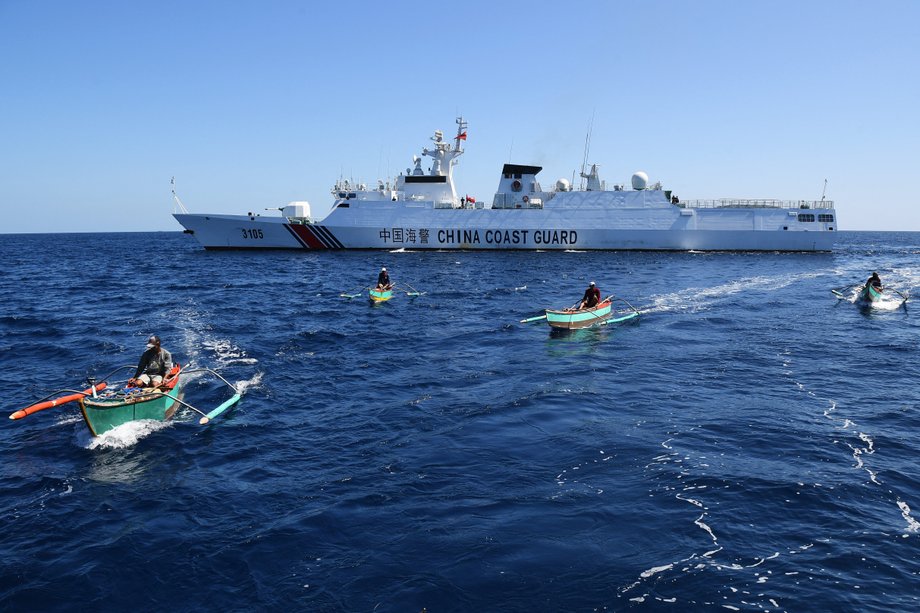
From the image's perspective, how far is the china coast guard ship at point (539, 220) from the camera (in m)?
57.5

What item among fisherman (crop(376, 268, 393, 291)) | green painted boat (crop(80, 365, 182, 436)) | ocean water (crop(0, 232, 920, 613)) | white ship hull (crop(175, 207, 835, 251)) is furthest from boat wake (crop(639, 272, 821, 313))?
green painted boat (crop(80, 365, 182, 436))

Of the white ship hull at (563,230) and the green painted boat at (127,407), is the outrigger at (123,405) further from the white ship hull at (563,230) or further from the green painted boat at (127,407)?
the white ship hull at (563,230)

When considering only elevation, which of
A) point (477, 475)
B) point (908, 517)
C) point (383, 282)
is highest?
point (383, 282)

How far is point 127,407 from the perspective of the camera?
Result: 37.5ft

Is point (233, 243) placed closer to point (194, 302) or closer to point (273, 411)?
point (194, 302)

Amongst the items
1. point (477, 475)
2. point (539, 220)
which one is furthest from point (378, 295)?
point (539, 220)

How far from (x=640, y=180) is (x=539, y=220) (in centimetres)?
1093

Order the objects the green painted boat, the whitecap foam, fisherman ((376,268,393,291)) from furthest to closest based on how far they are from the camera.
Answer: fisherman ((376,268,393,291)), the green painted boat, the whitecap foam

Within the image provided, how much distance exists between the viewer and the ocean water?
6887mm

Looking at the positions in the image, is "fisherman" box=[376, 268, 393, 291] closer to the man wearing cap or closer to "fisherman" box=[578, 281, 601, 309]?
"fisherman" box=[578, 281, 601, 309]

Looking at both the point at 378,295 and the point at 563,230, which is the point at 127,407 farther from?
the point at 563,230

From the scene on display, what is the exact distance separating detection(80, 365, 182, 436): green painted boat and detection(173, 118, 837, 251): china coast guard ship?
46742mm

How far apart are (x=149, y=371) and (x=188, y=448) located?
3119 millimetres

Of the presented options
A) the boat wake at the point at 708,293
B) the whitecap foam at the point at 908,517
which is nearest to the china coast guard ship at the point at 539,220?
the boat wake at the point at 708,293
